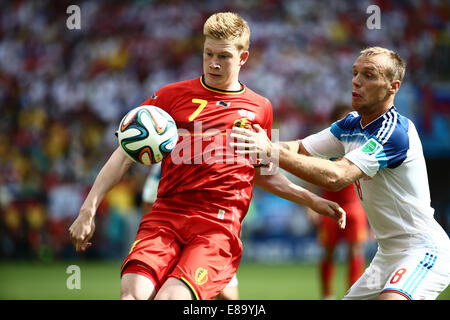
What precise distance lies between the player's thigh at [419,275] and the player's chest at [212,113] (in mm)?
1387

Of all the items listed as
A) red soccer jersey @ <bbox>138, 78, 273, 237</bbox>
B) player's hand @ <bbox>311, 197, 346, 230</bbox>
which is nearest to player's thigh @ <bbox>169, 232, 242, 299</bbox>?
red soccer jersey @ <bbox>138, 78, 273, 237</bbox>

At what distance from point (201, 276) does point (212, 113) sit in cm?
112

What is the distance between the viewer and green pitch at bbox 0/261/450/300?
825 cm

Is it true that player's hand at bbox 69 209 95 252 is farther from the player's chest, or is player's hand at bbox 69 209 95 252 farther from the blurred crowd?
the blurred crowd

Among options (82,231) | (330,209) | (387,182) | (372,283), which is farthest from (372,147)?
(82,231)

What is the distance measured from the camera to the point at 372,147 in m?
3.96

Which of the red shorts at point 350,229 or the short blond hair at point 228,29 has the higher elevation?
the short blond hair at point 228,29

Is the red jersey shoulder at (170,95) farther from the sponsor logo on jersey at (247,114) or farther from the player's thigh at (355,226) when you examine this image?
the player's thigh at (355,226)

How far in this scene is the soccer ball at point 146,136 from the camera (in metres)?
3.57

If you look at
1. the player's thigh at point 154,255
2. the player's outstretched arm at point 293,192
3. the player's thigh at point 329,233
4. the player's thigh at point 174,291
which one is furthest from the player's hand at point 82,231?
the player's thigh at point 329,233

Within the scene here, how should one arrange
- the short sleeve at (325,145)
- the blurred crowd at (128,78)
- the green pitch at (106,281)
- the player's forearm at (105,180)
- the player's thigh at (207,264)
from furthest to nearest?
the blurred crowd at (128,78) → the green pitch at (106,281) → the short sleeve at (325,145) → the player's forearm at (105,180) → the player's thigh at (207,264)

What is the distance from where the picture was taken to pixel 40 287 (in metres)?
9.05

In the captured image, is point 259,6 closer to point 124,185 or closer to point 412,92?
point 412,92

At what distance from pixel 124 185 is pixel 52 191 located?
1651 mm
